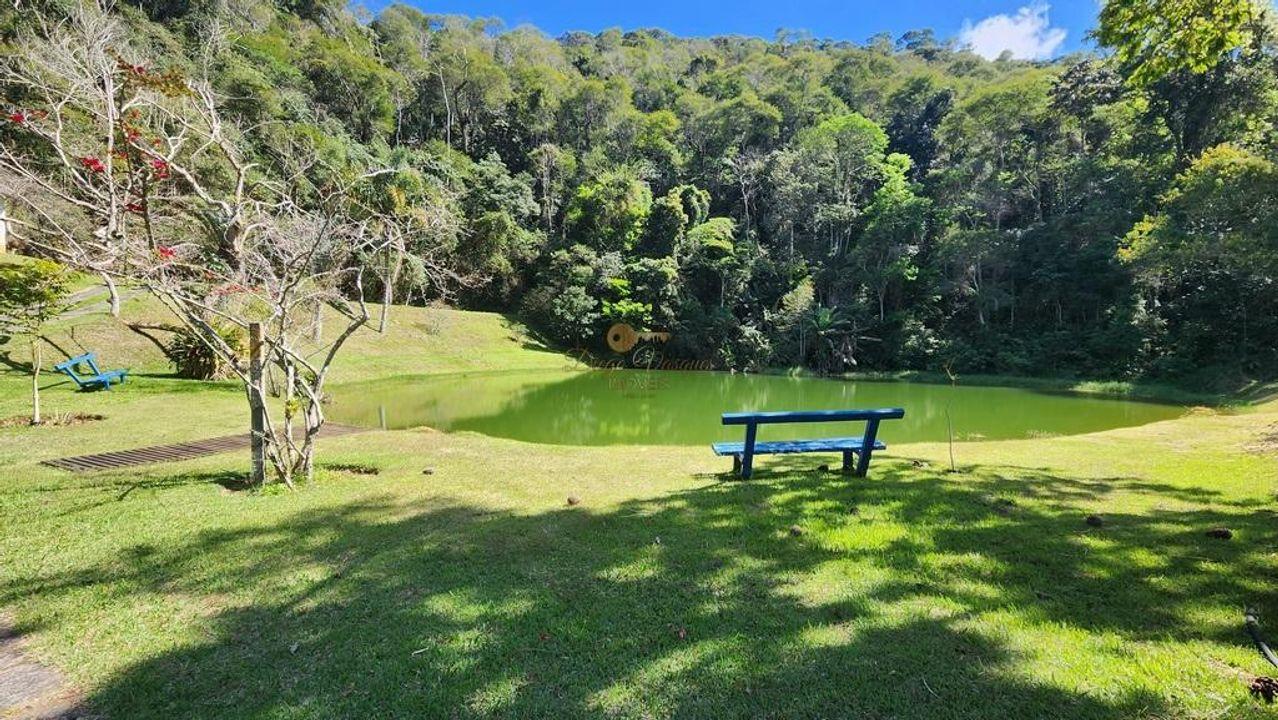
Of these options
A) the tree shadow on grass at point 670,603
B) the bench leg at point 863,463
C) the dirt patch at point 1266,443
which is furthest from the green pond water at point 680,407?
the tree shadow on grass at point 670,603

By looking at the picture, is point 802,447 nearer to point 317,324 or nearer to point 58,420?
point 317,324

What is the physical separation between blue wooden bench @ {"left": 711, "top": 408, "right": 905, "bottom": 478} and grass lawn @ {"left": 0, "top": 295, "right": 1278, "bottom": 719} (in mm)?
288

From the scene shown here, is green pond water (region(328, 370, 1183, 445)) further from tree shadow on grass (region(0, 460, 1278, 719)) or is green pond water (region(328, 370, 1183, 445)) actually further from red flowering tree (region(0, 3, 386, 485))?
tree shadow on grass (region(0, 460, 1278, 719))

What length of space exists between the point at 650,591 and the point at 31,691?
268cm

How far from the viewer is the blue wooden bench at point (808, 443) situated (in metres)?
5.10

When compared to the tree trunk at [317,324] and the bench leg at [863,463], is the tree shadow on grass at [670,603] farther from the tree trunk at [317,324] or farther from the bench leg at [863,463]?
the tree trunk at [317,324]

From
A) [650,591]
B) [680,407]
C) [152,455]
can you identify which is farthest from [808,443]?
[680,407]

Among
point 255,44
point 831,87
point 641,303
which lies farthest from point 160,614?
point 831,87

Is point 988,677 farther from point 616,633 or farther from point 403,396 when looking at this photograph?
point 403,396

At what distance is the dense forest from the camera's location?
20.0 m

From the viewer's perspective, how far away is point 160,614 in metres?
2.91

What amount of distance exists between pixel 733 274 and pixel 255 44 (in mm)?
32814

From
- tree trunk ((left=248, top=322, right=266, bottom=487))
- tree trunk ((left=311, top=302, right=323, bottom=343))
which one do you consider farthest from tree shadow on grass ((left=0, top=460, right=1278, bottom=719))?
tree trunk ((left=311, top=302, right=323, bottom=343))

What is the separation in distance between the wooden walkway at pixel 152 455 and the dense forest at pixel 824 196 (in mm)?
3747
